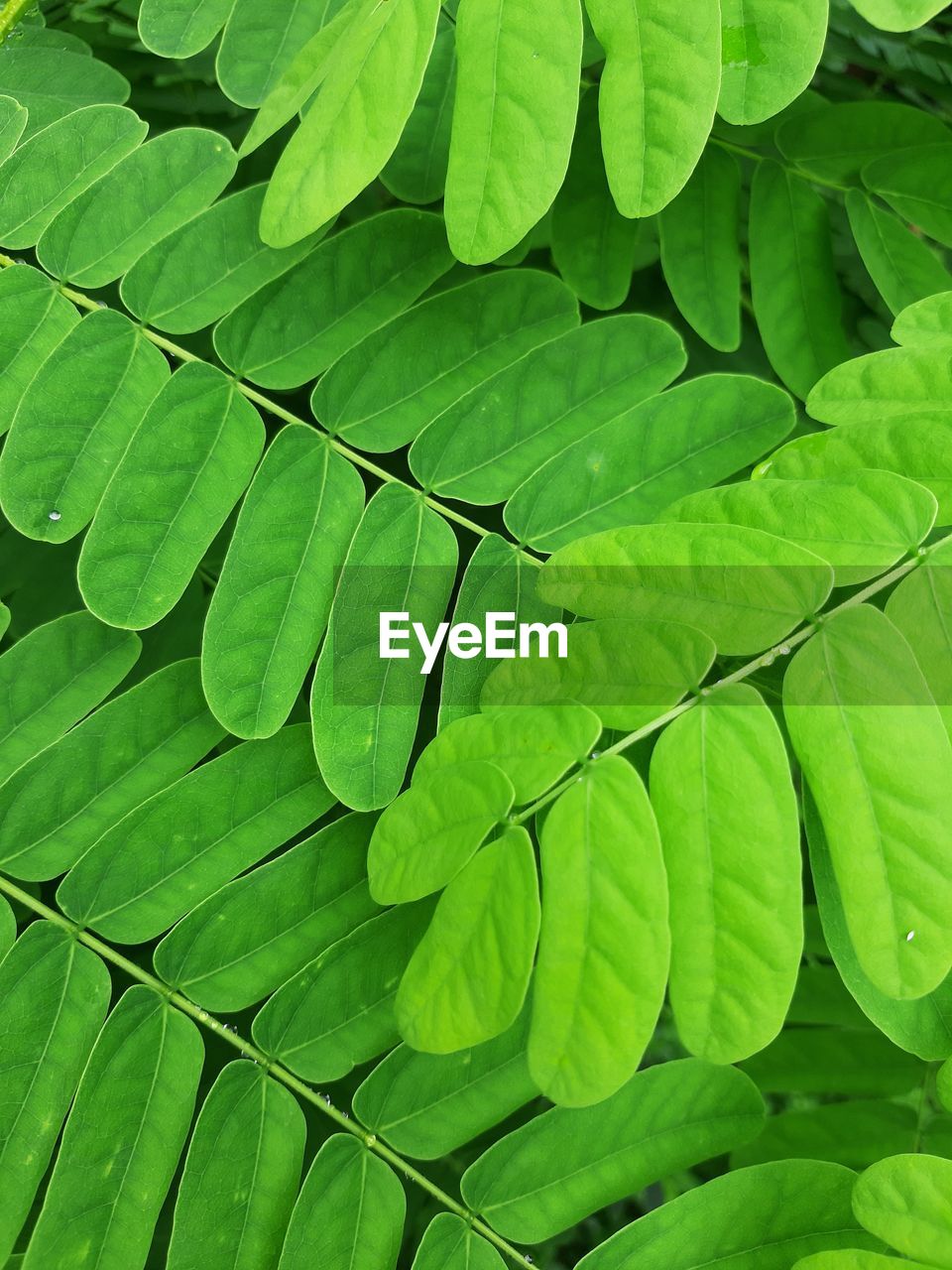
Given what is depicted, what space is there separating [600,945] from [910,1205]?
0.37m

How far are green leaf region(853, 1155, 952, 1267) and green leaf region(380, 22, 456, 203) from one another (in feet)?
3.70

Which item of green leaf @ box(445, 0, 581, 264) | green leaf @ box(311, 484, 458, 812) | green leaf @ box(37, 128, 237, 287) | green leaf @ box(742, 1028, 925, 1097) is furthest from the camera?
green leaf @ box(742, 1028, 925, 1097)

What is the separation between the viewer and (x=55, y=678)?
119cm

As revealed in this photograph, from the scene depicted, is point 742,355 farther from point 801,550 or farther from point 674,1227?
point 674,1227

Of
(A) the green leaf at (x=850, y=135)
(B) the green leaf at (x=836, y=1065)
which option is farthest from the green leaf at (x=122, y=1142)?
(A) the green leaf at (x=850, y=135)

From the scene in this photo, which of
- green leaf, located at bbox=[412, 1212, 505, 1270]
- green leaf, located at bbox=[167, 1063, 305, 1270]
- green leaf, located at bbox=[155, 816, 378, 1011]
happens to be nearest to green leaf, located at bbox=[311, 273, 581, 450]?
green leaf, located at bbox=[155, 816, 378, 1011]

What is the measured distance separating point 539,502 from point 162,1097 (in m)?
0.73

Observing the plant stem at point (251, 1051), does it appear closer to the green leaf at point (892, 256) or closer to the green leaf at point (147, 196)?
the green leaf at point (147, 196)

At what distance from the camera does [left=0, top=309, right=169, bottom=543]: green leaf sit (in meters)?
1.13

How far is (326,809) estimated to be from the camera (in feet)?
3.82

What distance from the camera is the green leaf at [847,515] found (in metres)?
0.96

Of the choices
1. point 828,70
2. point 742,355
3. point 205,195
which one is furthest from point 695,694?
point 828,70

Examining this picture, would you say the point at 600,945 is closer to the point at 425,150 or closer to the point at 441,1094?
the point at 441,1094

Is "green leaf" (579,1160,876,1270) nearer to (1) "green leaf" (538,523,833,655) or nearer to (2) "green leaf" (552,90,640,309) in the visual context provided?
(1) "green leaf" (538,523,833,655)
